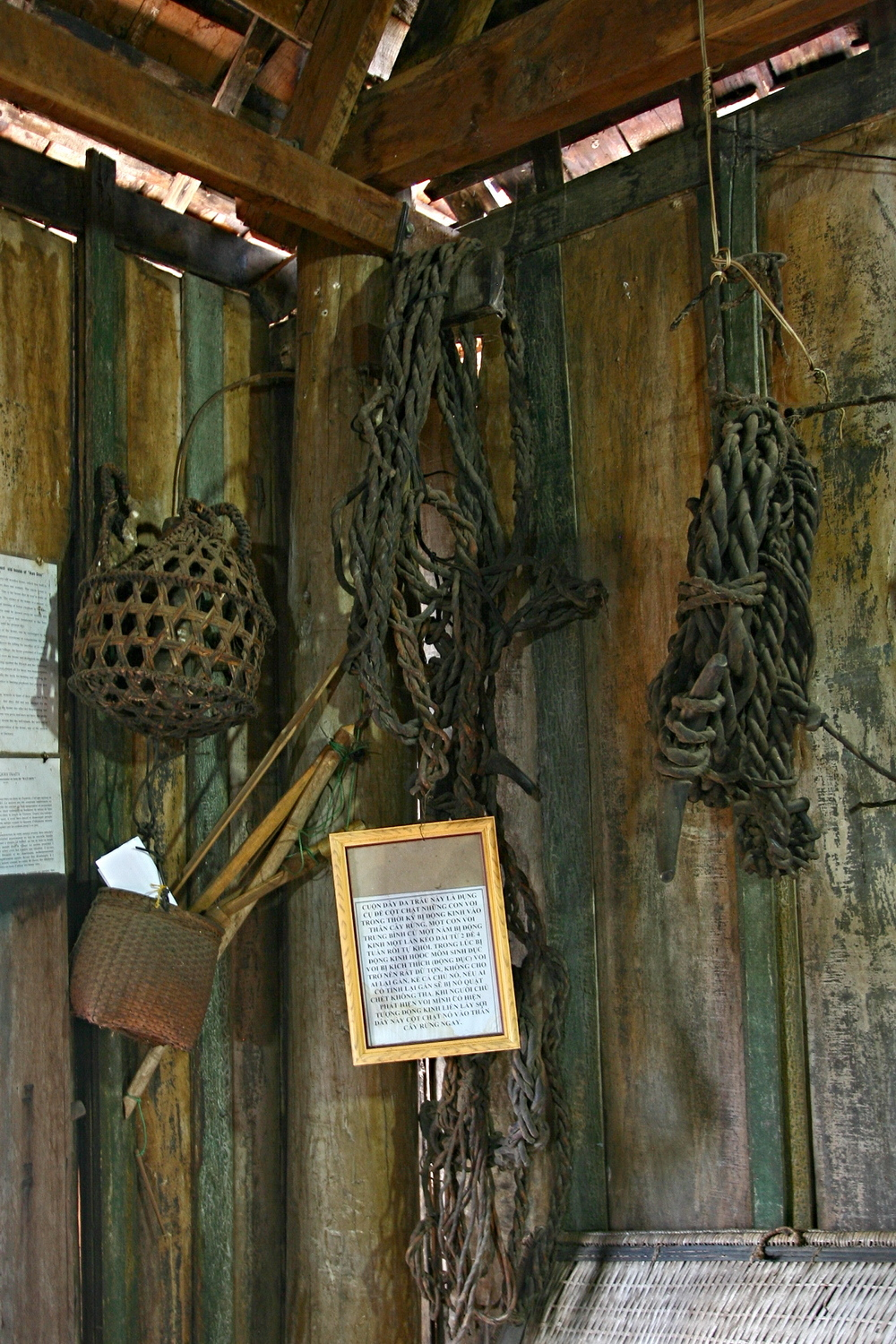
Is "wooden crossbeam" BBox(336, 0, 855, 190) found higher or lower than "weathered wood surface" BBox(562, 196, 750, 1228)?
higher

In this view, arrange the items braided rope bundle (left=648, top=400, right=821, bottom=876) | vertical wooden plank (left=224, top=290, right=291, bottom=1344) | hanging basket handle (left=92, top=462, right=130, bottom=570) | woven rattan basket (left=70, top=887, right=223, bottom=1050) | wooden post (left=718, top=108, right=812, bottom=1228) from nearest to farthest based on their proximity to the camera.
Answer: braided rope bundle (left=648, top=400, right=821, bottom=876) < wooden post (left=718, top=108, right=812, bottom=1228) < woven rattan basket (left=70, top=887, right=223, bottom=1050) < hanging basket handle (left=92, top=462, right=130, bottom=570) < vertical wooden plank (left=224, top=290, right=291, bottom=1344)

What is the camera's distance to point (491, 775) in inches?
81.3

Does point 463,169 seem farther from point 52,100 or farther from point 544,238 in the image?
point 52,100

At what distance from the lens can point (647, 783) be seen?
2031mm

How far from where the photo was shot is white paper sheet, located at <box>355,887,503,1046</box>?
1.97 meters

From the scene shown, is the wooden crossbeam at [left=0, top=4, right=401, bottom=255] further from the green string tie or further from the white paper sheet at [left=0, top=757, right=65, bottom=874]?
the green string tie

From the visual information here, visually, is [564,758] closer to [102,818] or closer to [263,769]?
[263,769]

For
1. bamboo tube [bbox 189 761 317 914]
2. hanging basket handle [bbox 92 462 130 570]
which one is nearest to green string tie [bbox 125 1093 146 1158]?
bamboo tube [bbox 189 761 317 914]

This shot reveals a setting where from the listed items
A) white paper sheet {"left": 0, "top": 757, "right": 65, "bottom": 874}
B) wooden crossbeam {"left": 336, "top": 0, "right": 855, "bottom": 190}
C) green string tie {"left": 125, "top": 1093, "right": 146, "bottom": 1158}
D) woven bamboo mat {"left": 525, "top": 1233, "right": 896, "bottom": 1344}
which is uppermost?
wooden crossbeam {"left": 336, "top": 0, "right": 855, "bottom": 190}

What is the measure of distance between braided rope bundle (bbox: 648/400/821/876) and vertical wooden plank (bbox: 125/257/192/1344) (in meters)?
0.99

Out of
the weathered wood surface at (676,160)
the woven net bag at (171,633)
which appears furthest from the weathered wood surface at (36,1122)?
the weathered wood surface at (676,160)

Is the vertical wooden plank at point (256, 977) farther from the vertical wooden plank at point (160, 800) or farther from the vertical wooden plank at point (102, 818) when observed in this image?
the vertical wooden plank at point (102, 818)

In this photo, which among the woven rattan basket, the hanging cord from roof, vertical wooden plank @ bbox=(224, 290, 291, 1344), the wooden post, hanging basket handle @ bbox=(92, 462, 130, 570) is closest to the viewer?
the hanging cord from roof

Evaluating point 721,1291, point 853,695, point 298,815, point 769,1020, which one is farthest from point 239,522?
point 721,1291
